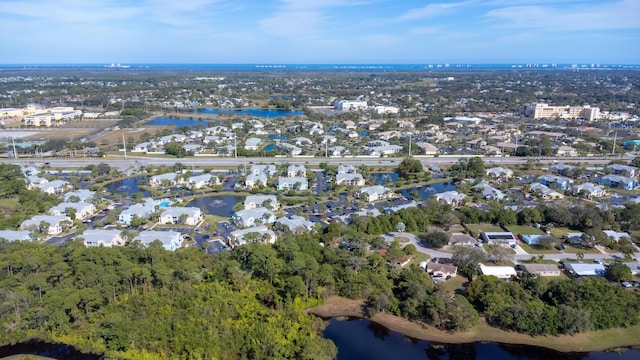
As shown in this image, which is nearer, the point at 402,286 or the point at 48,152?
the point at 402,286

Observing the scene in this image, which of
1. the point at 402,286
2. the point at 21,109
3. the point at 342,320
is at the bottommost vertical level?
the point at 342,320

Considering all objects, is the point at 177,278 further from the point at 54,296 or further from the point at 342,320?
the point at 342,320

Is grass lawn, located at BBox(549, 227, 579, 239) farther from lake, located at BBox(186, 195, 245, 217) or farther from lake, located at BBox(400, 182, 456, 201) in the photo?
lake, located at BBox(186, 195, 245, 217)

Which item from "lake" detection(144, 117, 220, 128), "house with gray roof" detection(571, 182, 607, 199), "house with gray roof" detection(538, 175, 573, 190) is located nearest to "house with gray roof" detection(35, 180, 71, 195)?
"lake" detection(144, 117, 220, 128)

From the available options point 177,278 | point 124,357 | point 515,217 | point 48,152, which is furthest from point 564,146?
point 48,152

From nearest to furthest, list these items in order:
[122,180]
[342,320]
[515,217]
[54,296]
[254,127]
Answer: [54,296]
[342,320]
[515,217]
[122,180]
[254,127]

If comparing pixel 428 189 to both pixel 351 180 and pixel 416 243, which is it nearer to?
pixel 351 180
